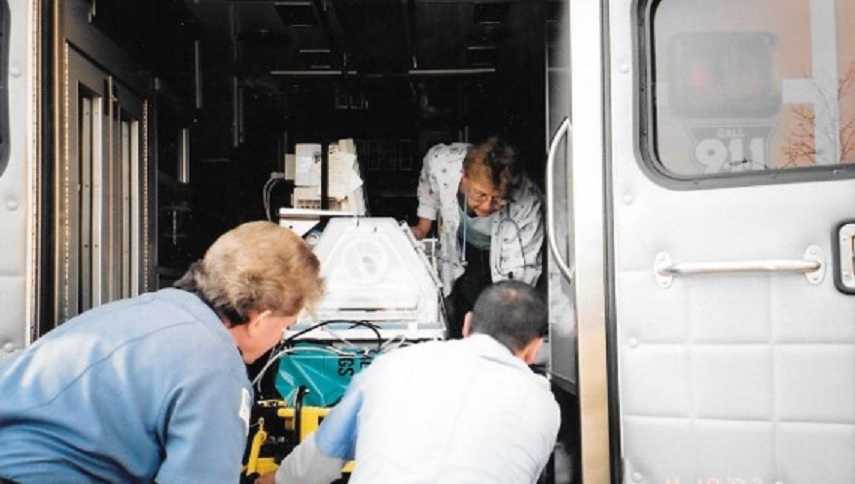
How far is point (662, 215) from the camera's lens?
250cm

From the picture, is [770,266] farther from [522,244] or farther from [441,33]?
[441,33]

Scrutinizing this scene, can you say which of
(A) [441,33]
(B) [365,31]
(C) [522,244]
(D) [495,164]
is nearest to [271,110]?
(B) [365,31]

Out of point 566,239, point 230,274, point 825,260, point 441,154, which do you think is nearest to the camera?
point 230,274

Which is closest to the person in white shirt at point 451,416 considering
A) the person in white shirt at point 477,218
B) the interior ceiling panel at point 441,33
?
the person in white shirt at point 477,218

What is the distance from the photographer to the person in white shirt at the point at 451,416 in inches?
83.4

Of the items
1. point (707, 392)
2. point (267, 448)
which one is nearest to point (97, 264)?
point (267, 448)

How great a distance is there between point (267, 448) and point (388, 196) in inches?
104

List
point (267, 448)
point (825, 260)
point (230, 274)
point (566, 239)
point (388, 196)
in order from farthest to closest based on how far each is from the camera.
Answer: point (388, 196)
point (566, 239)
point (267, 448)
point (825, 260)
point (230, 274)

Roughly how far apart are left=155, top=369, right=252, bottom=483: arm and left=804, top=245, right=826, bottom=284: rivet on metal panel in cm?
153

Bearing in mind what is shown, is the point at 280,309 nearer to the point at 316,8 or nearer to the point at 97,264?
the point at 97,264

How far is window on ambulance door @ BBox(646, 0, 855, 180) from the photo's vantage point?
250 cm

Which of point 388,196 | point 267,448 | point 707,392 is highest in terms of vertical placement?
point 388,196

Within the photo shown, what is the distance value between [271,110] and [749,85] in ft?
12.4

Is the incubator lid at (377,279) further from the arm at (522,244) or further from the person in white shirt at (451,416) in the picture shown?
the person in white shirt at (451,416)
